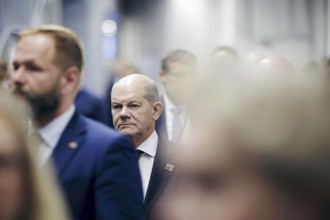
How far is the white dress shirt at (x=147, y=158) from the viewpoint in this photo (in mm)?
3383

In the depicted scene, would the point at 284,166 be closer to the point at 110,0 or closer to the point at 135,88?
the point at 135,88

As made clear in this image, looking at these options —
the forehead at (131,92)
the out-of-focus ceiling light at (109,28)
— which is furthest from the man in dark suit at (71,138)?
the out-of-focus ceiling light at (109,28)

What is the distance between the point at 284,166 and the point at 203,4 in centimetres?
1794

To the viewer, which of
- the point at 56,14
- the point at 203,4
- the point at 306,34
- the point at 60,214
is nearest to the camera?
the point at 60,214

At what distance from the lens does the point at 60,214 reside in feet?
4.98

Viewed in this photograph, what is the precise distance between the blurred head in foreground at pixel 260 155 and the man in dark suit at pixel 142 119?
201 cm

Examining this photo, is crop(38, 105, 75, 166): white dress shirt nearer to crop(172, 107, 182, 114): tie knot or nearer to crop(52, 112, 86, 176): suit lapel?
crop(52, 112, 86, 176): suit lapel

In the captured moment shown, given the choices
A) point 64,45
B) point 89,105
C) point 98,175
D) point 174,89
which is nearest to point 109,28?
point 89,105

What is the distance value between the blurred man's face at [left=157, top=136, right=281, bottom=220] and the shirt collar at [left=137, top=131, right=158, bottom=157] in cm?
209

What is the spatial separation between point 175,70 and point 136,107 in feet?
5.93

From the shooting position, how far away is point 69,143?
9.32ft

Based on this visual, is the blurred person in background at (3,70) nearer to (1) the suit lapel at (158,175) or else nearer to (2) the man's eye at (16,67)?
(1) the suit lapel at (158,175)

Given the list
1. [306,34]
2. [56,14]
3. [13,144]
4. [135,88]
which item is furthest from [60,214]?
[306,34]

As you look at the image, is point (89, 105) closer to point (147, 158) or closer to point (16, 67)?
point (147, 158)
